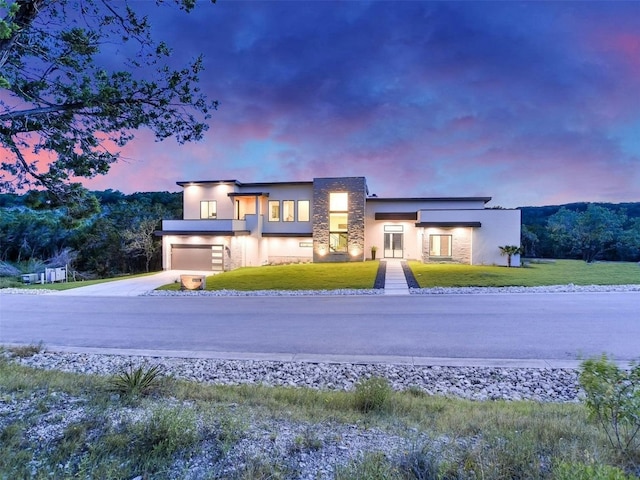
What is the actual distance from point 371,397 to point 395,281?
13.1 metres

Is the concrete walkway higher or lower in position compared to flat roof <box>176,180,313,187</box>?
lower

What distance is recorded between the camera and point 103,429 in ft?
10.4

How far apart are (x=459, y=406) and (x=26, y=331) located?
11.9 metres

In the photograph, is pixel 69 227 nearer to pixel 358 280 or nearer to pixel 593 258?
pixel 358 280

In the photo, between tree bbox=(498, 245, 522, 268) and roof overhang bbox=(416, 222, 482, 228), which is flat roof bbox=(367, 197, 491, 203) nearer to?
roof overhang bbox=(416, 222, 482, 228)

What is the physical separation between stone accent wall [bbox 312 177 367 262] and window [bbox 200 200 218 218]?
828 cm

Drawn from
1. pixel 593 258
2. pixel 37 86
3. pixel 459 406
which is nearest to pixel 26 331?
pixel 37 86

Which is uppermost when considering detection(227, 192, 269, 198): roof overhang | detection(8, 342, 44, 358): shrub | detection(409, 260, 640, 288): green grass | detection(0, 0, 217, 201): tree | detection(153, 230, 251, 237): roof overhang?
detection(227, 192, 269, 198): roof overhang

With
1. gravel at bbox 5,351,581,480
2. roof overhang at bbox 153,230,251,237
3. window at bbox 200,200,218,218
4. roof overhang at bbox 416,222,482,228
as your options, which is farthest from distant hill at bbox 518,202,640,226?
gravel at bbox 5,351,581,480

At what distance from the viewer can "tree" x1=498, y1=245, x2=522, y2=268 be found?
21.8 metres

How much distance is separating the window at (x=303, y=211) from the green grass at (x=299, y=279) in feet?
18.3

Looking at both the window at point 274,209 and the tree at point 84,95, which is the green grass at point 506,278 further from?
the tree at point 84,95

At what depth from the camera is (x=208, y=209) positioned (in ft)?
82.2

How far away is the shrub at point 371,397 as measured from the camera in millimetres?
4074
